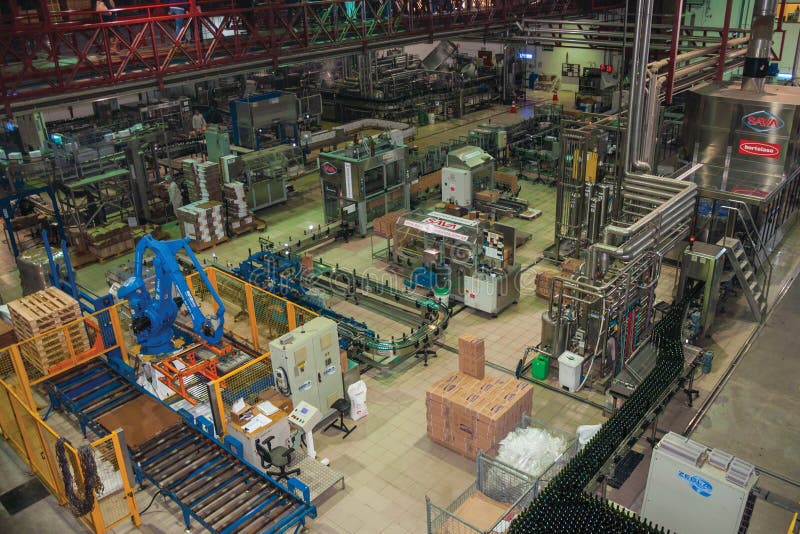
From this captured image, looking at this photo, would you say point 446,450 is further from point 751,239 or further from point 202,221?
point 202,221

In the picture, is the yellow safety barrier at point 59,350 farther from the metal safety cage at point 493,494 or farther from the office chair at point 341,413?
the metal safety cage at point 493,494

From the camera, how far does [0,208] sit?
52.6 ft

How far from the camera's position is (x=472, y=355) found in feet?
33.2

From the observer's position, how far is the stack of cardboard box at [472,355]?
10.1 metres

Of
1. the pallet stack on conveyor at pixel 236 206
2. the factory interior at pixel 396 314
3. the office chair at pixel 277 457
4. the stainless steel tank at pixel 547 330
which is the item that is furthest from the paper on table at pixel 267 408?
the pallet stack on conveyor at pixel 236 206

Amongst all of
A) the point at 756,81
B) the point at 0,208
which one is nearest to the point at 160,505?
the point at 0,208

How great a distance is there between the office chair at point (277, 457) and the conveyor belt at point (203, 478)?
190 mm

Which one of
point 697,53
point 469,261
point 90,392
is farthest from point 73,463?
point 697,53

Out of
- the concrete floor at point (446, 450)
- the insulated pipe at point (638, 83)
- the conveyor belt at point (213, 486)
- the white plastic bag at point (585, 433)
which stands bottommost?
the concrete floor at point (446, 450)

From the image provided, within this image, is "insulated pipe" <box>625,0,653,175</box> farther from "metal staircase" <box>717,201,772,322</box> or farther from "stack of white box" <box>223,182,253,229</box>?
"stack of white box" <box>223,182,253,229</box>

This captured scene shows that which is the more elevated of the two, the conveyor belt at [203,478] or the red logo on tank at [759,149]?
the red logo on tank at [759,149]

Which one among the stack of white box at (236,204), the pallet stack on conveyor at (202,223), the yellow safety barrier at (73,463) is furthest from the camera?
the stack of white box at (236,204)

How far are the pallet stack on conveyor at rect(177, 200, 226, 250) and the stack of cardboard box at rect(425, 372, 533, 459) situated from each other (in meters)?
9.14

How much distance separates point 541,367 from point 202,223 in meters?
9.49
